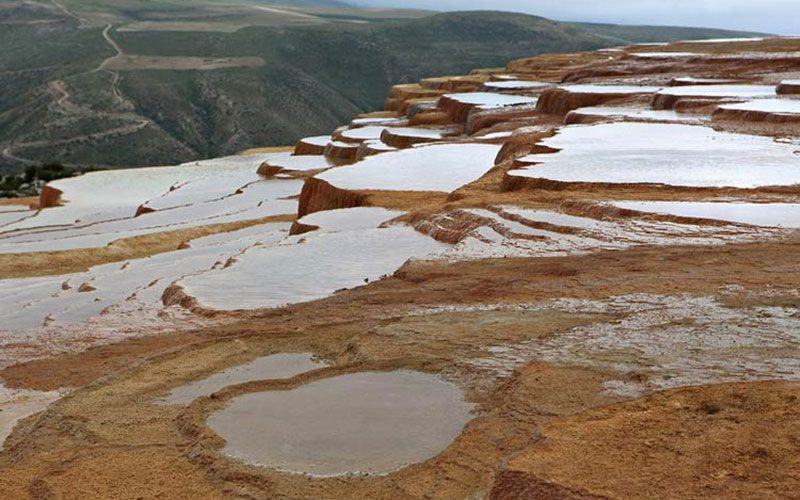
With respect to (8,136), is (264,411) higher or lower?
higher

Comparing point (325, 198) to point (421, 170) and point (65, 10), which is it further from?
point (65, 10)

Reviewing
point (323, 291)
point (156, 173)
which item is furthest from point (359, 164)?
point (156, 173)

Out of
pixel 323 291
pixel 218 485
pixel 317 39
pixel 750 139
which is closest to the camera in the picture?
pixel 218 485

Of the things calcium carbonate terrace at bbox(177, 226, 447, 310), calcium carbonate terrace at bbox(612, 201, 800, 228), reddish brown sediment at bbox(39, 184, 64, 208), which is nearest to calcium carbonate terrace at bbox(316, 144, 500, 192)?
calcium carbonate terrace at bbox(177, 226, 447, 310)

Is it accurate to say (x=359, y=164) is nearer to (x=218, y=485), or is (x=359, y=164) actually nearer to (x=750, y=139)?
(x=750, y=139)

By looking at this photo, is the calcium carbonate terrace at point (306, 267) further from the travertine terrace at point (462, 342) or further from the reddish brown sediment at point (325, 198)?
the reddish brown sediment at point (325, 198)
